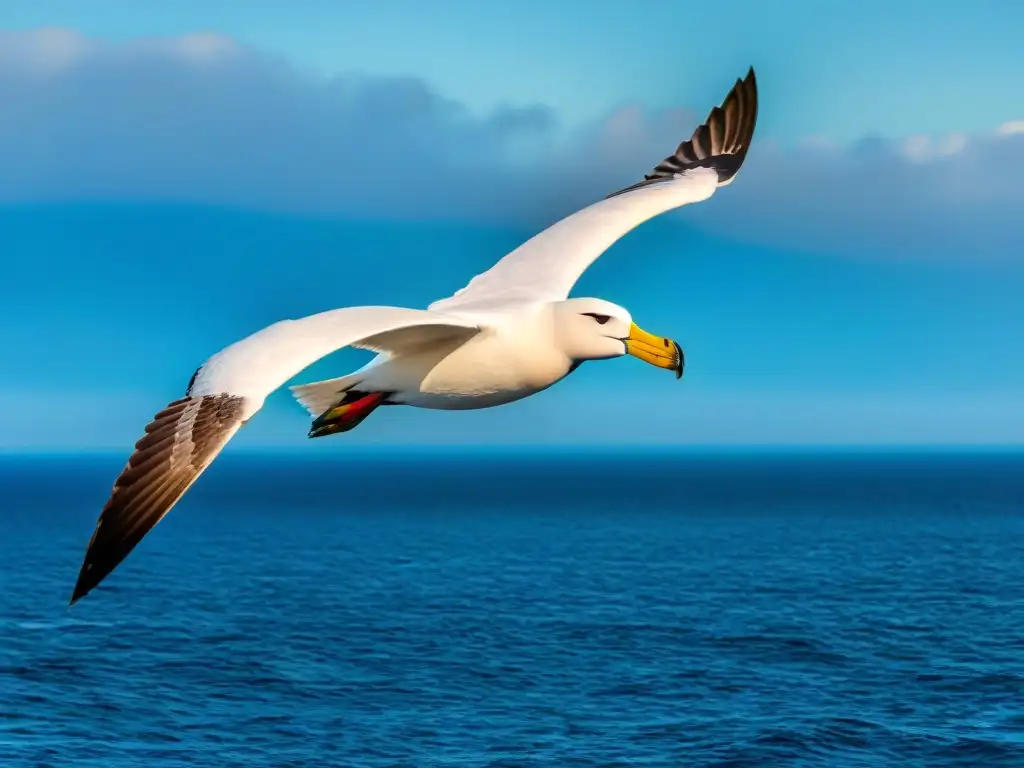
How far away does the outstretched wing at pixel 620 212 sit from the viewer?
1548 centimetres

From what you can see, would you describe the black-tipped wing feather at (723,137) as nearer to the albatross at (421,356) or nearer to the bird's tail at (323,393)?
the albatross at (421,356)

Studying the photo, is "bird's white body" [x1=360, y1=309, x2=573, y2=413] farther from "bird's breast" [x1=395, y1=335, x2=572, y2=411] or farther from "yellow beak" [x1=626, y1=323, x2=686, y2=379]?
"yellow beak" [x1=626, y1=323, x2=686, y2=379]

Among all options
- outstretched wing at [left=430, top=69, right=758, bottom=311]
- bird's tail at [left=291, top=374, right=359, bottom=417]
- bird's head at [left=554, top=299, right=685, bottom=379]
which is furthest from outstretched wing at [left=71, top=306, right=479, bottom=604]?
outstretched wing at [left=430, top=69, right=758, bottom=311]

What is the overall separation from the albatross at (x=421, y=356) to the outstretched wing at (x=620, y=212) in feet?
0.10

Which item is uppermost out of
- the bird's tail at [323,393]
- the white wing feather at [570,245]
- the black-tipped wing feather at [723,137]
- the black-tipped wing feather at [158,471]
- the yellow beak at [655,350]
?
the black-tipped wing feather at [723,137]

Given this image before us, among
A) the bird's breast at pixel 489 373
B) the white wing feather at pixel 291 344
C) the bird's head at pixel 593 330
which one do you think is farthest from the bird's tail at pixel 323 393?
the bird's head at pixel 593 330

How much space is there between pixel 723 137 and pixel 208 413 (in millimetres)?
12378

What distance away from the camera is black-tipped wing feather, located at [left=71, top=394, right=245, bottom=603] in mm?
9500

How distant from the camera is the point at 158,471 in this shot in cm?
1004

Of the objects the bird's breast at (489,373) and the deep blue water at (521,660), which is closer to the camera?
the bird's breast at (489,373)

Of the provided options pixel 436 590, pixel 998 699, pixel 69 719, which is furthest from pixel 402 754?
pixel 436 590

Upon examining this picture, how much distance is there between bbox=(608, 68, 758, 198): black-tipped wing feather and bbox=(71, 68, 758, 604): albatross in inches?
71.6

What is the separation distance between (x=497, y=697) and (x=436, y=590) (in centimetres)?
4608

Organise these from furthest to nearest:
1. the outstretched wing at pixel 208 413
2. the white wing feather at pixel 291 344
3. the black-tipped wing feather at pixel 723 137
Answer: the black-tipped wing feather at pixel 723 137 < the white wing feather at pixel 291 344 < the outstretched wing at pixel 208 413
